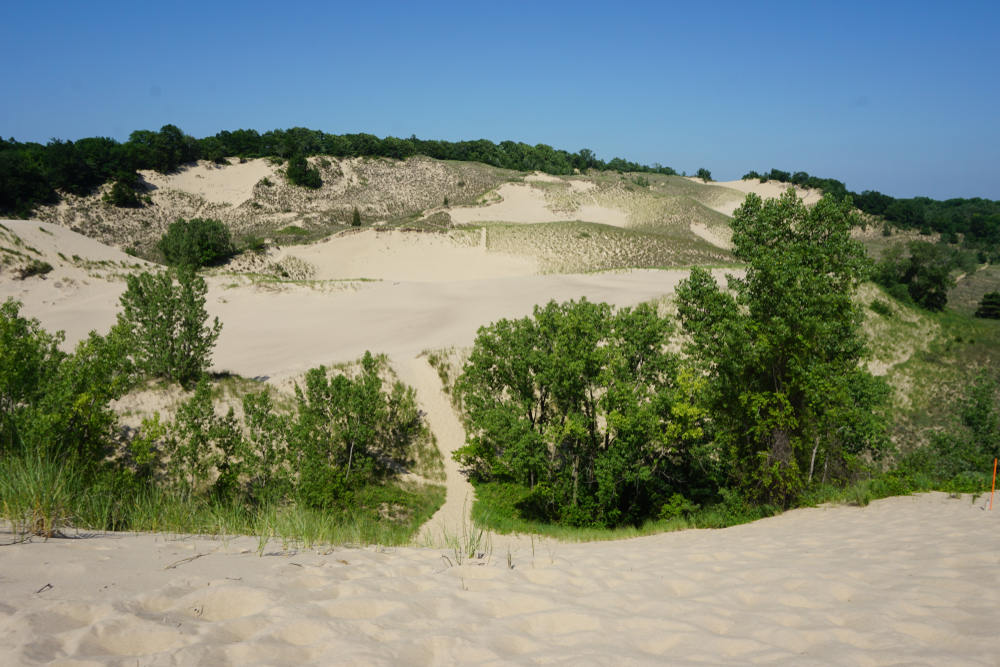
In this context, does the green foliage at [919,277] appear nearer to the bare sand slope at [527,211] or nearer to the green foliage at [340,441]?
the bare sand slope at [527,211]

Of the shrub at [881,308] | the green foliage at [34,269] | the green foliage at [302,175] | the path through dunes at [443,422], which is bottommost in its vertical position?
the path through dunes at [443,422]

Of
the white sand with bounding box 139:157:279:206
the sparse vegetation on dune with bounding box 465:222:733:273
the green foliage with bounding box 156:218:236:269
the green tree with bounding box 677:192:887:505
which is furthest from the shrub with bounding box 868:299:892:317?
the white sand with bounding box 139:157:279:206

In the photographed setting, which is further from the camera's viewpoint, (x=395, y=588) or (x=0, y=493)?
(x=0, y=493)

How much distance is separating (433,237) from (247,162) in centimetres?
4526

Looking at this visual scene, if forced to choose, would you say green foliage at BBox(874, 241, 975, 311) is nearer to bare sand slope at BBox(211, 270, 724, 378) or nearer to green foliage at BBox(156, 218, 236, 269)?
bare sand slope at BBox(211, 270, 724, 378)

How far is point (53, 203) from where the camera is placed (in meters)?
58.4

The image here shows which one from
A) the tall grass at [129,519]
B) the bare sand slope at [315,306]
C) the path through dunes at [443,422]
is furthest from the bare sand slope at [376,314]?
the tall grass at [129,519]

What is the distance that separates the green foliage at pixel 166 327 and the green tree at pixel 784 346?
586 inches

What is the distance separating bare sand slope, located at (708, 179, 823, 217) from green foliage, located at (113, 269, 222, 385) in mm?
103557

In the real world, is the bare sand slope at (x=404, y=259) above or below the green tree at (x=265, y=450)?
above

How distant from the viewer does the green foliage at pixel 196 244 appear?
39875 mm

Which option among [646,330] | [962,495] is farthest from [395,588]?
[646,330]

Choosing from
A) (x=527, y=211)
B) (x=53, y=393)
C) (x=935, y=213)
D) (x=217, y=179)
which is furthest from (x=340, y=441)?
(x=935, y=213)

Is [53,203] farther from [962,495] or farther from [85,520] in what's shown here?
[962,495]
